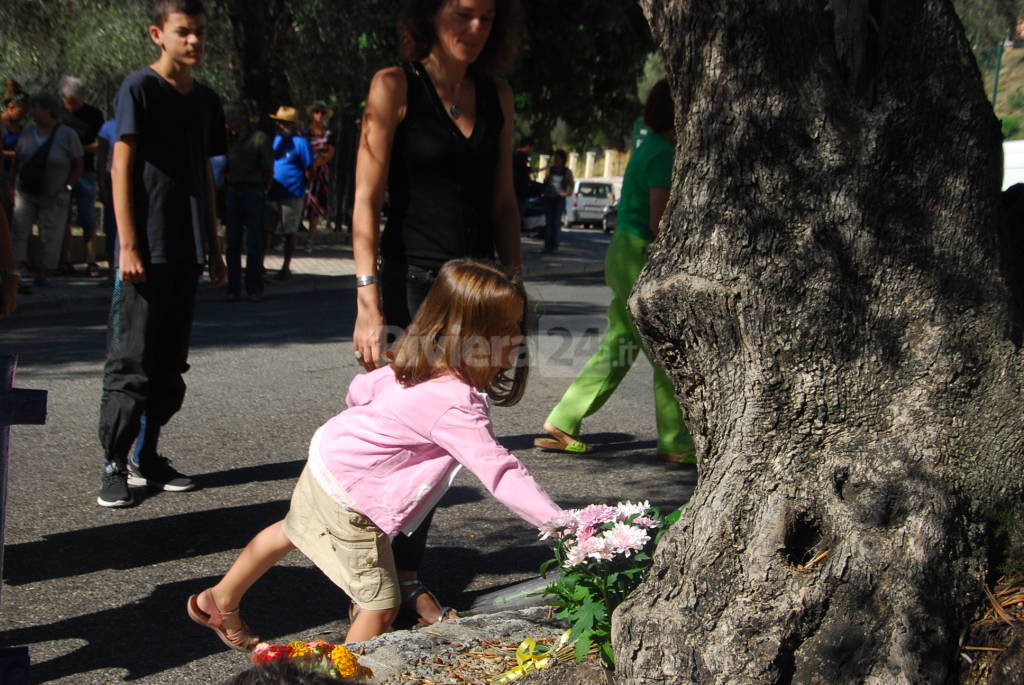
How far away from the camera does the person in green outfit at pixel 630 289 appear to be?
5.56m

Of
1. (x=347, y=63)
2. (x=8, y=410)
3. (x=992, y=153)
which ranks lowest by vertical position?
(x=8, y=410)

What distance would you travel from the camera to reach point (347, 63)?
66.3 feet

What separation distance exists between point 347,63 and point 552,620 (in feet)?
59.5

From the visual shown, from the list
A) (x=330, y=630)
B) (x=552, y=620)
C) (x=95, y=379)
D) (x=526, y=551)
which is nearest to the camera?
(x=552, y=620)

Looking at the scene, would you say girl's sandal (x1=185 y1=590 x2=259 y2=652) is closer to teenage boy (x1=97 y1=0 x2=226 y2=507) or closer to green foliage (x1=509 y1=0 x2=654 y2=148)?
teenage boy (x1=97 y1=0 x2=226 y2=507)

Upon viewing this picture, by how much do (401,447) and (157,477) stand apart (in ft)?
8.34

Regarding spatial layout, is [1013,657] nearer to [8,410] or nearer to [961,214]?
[961,214]

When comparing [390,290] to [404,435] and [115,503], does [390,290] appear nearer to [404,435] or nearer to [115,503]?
[404,435]

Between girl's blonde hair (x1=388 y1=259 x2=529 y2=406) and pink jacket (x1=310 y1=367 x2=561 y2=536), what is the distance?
0.05 metres

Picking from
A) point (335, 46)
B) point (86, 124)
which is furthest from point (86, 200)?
point (335, 46)

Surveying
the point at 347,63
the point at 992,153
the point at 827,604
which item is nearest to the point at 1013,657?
the point at 827,604

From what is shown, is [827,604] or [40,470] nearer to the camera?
[827,604]

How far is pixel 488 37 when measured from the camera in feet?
12.5

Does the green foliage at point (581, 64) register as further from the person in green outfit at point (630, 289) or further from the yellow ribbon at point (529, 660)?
the yellow ribbon at point (529, 660)
